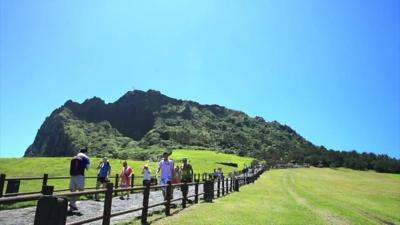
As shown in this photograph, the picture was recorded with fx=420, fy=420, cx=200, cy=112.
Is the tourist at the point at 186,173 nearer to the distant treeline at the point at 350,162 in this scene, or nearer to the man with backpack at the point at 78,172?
the man with backpack at the point at 78,172

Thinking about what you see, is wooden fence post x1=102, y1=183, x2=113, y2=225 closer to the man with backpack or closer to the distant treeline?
the man with backpack

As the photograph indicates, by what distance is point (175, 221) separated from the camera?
14.1 m

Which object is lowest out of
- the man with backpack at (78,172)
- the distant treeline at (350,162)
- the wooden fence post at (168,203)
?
the wooden fence post at (168,203)

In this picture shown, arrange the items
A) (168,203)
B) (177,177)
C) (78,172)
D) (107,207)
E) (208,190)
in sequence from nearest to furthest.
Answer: (107,207) → (78,172) → (168,203) → (177,177) → (208,190)

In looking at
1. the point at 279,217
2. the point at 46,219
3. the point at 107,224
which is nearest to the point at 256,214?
the point at 279,217

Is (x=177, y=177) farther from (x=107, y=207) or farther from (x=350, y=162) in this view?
(x=350, y=162)

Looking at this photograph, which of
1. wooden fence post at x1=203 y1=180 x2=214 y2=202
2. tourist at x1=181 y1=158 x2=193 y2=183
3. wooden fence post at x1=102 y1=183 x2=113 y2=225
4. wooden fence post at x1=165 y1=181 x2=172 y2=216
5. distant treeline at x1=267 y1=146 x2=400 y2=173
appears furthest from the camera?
distant treeline at x1=267 y1=146 x2=400 y2=173

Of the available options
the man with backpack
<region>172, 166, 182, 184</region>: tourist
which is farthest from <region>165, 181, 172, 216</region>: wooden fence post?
<region>172, 166, 182, 184</region>: tourist

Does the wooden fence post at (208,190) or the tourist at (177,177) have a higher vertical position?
the tourist at (177,177)

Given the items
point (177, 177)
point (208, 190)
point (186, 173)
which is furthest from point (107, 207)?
point (208, 190)

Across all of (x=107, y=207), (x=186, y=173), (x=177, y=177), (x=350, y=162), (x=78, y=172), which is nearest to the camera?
(x=107, y=207)

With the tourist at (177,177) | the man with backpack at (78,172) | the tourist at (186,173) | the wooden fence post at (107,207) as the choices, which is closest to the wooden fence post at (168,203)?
the man with backpack at (78,172)

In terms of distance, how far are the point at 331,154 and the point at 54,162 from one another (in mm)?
128967

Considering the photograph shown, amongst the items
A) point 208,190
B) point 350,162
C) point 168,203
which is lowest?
point 168,203
